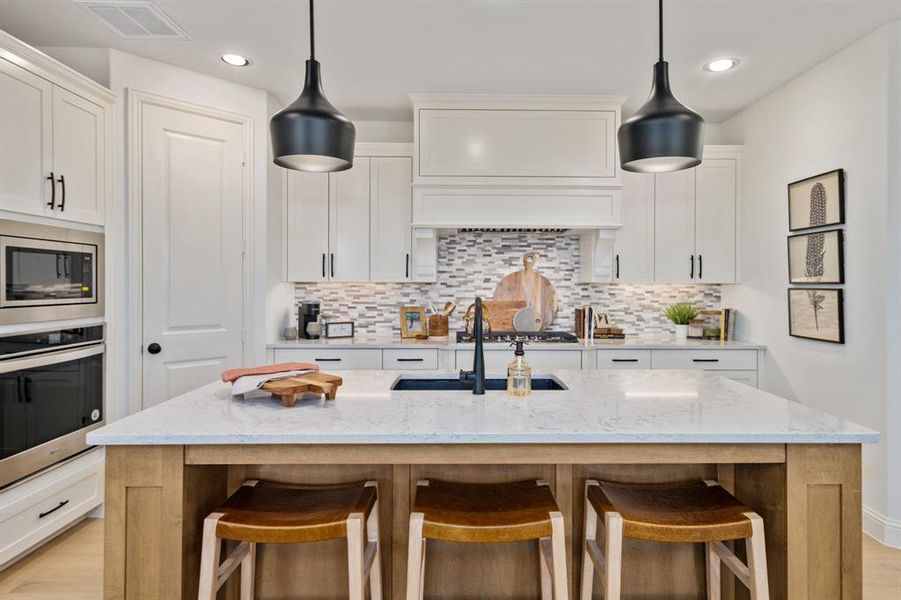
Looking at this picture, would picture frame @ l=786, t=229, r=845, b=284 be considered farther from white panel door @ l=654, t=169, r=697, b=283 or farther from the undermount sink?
the undermount sink

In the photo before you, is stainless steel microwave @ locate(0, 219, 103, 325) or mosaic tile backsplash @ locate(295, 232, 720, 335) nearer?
stainless steel microwave @ locate(0, 219, 103, 325)

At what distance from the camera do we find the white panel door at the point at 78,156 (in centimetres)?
251

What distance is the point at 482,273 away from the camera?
13.7 feet

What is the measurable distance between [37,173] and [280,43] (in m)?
1.39

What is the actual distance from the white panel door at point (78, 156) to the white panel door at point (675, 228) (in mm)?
3687

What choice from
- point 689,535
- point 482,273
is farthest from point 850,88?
point 689,535

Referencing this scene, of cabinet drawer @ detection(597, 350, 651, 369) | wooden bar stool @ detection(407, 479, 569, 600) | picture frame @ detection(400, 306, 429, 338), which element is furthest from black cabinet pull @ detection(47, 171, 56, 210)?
cabinet drawer @ detection(597, 350, 651, 369)

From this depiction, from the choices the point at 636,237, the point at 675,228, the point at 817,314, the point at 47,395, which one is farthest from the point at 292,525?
the point at 675,228

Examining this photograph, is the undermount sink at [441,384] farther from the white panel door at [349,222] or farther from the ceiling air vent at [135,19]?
the ceiling air vent at [135,19]

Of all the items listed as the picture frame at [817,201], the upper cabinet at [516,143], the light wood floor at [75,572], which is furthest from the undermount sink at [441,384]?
the picture frame at [817,201]

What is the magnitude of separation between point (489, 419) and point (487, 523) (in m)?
0.30

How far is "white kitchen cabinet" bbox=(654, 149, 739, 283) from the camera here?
3916mm

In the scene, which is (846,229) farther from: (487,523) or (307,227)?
(307,227)

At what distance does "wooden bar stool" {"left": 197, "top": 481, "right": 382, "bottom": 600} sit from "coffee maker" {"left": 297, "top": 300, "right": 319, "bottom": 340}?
7.25 feet
